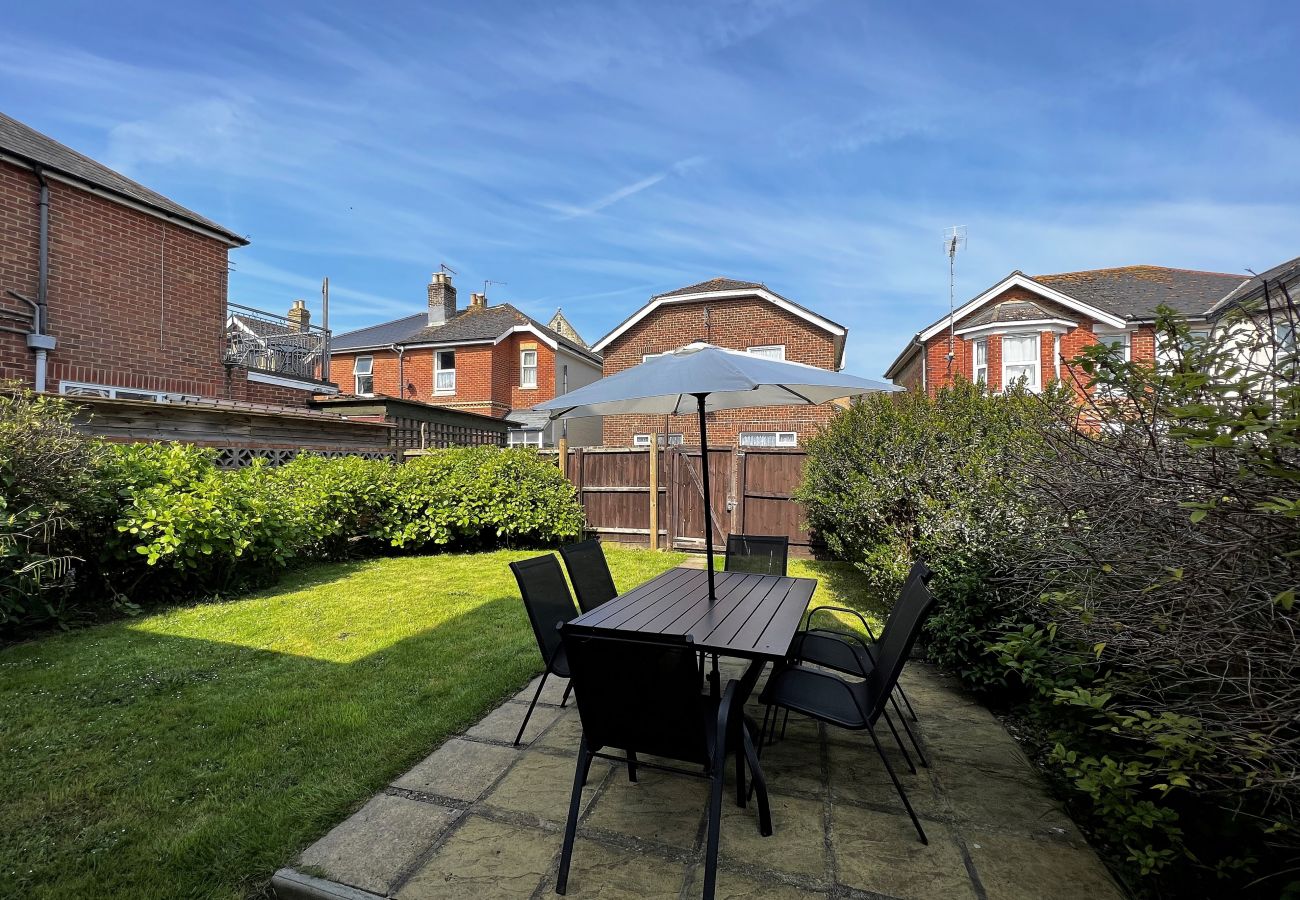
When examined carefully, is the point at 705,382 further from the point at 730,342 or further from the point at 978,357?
the point at 978,357

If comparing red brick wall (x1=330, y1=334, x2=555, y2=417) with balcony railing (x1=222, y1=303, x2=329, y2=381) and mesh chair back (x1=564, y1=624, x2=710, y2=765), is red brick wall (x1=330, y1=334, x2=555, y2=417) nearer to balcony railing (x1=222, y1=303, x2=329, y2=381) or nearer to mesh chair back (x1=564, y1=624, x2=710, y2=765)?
balcony railing (x1=222, y1=303, x2=329, y2=381)

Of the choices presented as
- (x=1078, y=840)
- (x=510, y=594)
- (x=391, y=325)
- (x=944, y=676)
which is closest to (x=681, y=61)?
(x=510, y=594)

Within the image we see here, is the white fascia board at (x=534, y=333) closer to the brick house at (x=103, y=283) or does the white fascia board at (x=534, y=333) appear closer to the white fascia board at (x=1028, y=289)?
the brick house at (x=103, y=283)

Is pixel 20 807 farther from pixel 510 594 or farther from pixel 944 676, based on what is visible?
pixel 944 676

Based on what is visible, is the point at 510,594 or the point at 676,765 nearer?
the point at 676,765

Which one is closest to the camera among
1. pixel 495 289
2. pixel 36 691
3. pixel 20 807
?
pixel 20 807

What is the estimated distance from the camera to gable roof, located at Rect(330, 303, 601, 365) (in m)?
23.0

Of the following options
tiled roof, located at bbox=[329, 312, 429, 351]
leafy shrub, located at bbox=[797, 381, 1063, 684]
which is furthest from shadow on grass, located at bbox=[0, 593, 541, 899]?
tiled roof, located at bbox=[329, 312, 429, 351]

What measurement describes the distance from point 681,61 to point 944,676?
797cm

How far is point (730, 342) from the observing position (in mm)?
18922

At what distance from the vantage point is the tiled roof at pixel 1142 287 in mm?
17297

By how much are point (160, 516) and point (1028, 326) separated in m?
19.9

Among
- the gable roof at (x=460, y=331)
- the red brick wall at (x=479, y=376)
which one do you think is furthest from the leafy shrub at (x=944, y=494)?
the gable roof at (x=460, y=331)

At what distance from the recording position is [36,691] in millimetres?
3686
